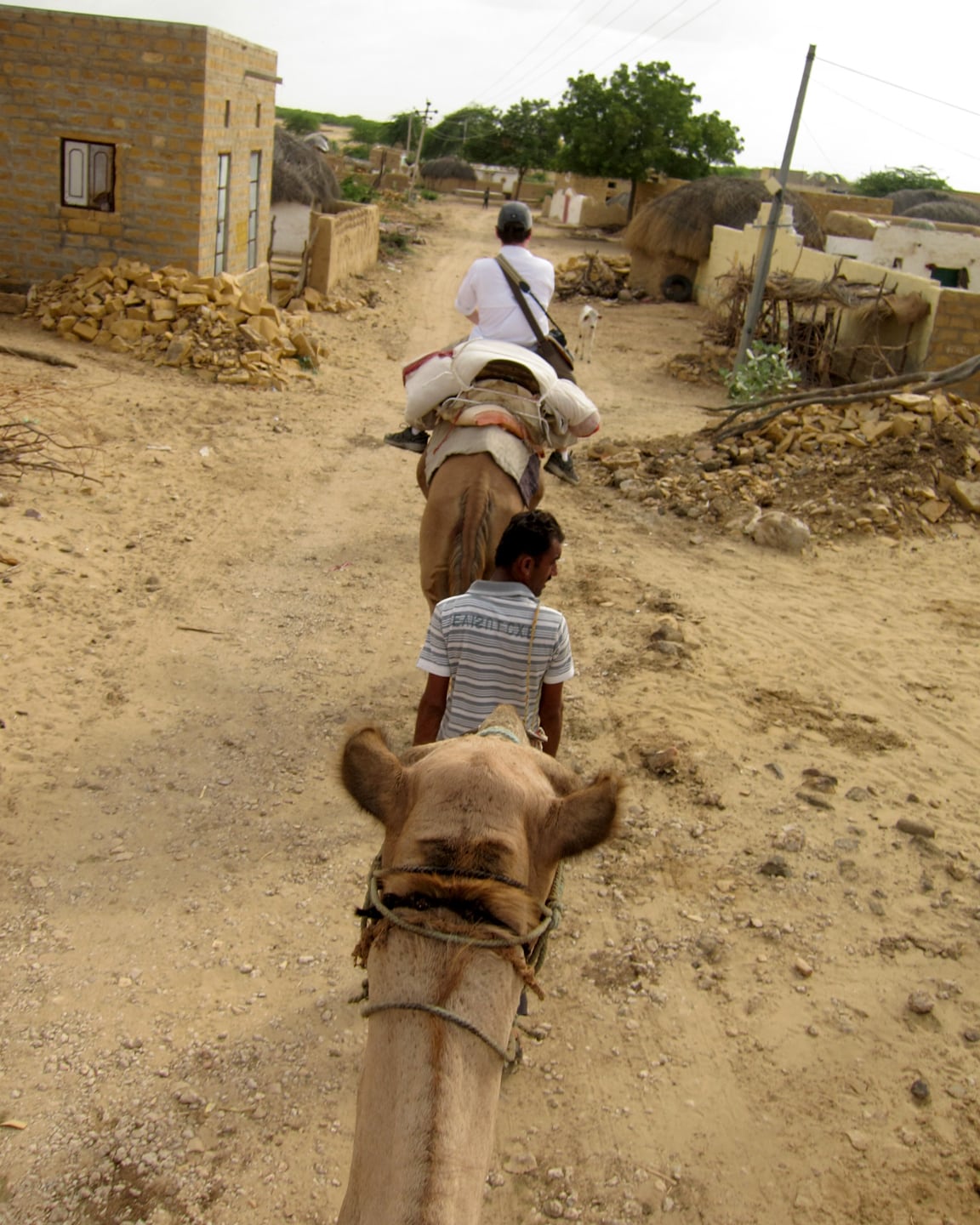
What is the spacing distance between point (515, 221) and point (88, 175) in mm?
8822

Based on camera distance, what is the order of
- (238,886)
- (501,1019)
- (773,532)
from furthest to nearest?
(773,532), (238,886), (501,1019)

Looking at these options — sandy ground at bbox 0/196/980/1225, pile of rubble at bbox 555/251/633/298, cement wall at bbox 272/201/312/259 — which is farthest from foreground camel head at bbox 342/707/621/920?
pile of rubble at bbox 555/251/633/298

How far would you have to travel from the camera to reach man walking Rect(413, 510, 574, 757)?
3.31 metres

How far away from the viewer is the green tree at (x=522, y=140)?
181 ft

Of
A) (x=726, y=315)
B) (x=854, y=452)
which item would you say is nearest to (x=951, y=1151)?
(x=854, y=452)

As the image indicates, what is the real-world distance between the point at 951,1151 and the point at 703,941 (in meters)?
1.15

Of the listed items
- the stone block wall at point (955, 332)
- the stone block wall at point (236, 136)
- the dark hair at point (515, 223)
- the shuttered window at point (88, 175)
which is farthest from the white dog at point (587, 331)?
the dark hair at point (515, 223)

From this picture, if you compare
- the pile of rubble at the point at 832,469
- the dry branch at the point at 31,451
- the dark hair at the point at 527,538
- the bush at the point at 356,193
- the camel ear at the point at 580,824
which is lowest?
the dry branch at the point at 31,451

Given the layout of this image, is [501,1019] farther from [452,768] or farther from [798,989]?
[798,989]

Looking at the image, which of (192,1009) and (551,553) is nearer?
(551,553)

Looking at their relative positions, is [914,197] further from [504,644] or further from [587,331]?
[504,644]

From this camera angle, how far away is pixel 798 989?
4145 millimetres

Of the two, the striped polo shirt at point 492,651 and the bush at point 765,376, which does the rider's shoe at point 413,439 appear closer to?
the striped polo shirt at point 492,651

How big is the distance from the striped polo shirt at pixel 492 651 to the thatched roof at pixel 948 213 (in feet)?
106
